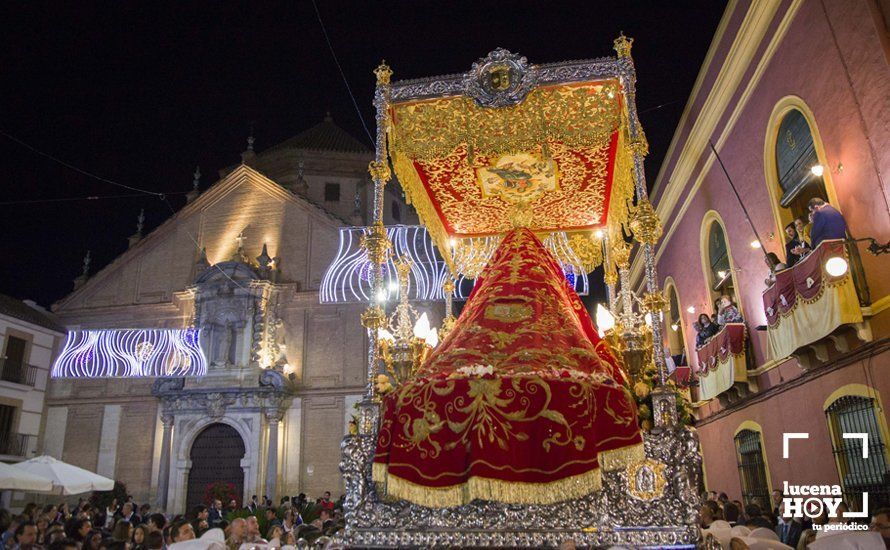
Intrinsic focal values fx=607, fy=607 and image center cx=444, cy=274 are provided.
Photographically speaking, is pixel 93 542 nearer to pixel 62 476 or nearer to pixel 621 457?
pixel 621 457

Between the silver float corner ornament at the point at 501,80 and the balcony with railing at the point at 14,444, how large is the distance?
1787 cm

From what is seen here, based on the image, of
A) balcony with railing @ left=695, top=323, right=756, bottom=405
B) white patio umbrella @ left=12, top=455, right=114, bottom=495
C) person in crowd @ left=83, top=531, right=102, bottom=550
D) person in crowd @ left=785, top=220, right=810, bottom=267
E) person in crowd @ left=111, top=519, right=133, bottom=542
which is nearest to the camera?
person in crowd @ left=83, top=531, right=102, bottom=550

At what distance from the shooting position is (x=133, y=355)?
1664cm

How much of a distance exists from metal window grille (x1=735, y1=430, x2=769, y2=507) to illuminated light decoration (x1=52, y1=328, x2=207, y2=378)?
1327 centimetres

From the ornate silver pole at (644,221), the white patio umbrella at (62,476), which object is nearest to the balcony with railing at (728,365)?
the ornate silver pole at (644,221)

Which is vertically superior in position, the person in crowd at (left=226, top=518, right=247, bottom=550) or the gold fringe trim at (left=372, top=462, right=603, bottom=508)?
the gold fringe trim at (left=372, top=462, right=603, bottom=508)

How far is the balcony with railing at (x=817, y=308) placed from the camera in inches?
230

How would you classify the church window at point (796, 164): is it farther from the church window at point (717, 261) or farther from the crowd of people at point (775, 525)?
the crowd of people at point (775, 525)

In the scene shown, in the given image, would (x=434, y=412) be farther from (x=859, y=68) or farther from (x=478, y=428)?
(x=859, y=68)

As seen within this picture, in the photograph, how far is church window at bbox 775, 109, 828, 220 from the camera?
707 cm

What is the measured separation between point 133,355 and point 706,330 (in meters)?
14.5

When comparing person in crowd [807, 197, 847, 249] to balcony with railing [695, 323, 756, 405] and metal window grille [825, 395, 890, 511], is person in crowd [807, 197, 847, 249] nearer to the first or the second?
metal window grille [825, 395, 890, 511]

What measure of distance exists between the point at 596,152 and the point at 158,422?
15813 millimetres

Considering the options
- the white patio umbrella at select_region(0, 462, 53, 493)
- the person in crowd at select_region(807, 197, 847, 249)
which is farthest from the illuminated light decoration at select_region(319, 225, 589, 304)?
the person in crowd at select_region(807, 197, 847, 249)
